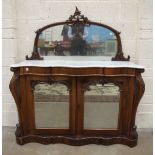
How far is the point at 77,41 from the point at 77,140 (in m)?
1.09

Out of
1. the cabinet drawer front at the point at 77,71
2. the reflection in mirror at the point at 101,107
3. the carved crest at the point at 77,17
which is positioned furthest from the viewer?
the carved crest at the point at 77,17

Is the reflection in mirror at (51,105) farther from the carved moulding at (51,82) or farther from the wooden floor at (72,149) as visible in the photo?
the wooden floor at (72,149)

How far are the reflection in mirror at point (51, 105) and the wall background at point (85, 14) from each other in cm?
60

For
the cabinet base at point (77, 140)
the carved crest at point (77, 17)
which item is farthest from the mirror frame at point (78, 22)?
the cabinet base at point (77, 140)

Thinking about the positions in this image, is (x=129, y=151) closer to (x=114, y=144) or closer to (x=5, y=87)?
(x=114, y=144)

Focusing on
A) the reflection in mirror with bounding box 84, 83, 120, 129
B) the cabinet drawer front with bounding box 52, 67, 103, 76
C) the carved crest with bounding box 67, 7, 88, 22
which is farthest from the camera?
the carved crest with bounding box 67, 7, 88, 22

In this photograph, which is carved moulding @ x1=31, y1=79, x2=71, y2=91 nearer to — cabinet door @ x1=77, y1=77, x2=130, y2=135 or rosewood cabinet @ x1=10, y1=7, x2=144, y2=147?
rosewood cabinet @ x1=10, y1=7, x2=144, y2=147

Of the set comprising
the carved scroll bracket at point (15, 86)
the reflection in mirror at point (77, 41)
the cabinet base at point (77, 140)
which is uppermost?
the reflection in mirror at point (77, 41)

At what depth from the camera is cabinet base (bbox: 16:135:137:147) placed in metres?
2.30

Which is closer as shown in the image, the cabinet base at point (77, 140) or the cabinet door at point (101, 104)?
the cabinet door at point (101, 104)

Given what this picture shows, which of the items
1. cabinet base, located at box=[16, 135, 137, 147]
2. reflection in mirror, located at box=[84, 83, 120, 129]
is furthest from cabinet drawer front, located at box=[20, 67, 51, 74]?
cabinet base, located at box=[16, 135, 137, 147]

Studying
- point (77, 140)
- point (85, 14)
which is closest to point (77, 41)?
point (85, 14)

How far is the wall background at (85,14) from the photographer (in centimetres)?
249

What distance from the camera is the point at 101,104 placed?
2.31 metres
